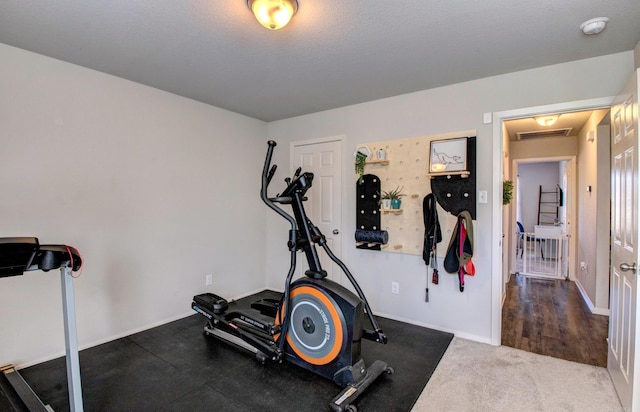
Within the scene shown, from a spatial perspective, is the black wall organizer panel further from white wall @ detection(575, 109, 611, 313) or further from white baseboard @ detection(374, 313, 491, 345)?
white wall @ detection(575, 109, 611, 313)

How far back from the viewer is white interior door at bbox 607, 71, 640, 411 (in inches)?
72.8

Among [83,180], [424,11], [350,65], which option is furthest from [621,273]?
[83,180]

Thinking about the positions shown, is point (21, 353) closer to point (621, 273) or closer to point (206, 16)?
point (206, 16)

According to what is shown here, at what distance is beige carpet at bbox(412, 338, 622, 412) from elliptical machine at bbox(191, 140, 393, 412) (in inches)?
17.1

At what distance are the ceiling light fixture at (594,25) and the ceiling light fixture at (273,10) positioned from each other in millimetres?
1832

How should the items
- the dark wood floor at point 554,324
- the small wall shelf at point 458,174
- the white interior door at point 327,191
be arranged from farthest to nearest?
the white interior door at point 327,191, the small wall shelf at point 458,174, the dark wood floor at point 554,324

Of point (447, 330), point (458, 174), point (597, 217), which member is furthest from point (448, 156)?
point (597, 217)

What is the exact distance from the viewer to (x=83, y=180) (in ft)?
9.06

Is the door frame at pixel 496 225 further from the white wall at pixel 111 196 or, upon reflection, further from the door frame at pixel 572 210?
the white wall at pixel 111 196

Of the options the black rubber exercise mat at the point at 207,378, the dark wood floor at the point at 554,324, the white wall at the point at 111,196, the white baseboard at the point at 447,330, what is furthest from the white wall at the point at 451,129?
the white wall at the point at 111,196

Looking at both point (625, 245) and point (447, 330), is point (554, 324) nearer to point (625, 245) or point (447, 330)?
point (447, 330)

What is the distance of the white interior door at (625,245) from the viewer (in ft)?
6.07

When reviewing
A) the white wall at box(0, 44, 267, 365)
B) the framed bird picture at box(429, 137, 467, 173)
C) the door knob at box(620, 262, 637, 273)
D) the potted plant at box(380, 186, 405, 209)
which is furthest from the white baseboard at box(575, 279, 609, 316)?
the white wall at box(0, 44, 267, 365)

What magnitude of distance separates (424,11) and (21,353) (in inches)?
147
